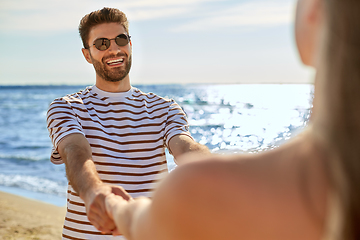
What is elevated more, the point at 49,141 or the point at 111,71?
the point at 111,71

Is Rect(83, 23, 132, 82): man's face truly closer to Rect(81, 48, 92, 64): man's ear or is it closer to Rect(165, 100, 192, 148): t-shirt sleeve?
Rect(81, 48, 92, 64): man's ear

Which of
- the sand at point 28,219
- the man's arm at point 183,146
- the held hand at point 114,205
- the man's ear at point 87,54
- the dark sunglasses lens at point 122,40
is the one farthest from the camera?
the sand at point 28,219

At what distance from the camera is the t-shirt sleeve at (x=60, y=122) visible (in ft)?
8.50

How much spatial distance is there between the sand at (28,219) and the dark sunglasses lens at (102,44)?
15.2ft

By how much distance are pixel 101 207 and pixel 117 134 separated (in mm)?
1242

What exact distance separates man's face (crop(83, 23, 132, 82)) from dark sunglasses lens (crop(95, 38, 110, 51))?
0.03 metres

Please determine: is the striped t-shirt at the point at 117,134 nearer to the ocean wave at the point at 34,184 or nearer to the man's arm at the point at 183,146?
the man's arm at the point at 183,146

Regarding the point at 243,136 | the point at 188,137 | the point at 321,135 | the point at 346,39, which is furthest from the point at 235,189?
the point at 243,136

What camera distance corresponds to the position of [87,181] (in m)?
2.07

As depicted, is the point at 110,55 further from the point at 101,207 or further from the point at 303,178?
the point at 303,178

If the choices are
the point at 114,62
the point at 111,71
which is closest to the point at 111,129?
the point at 111,71

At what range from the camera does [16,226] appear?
6914 mm

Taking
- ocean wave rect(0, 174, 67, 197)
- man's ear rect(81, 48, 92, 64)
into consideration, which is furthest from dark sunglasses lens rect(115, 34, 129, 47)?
ocean wave rect(0, 174, 67, 197)

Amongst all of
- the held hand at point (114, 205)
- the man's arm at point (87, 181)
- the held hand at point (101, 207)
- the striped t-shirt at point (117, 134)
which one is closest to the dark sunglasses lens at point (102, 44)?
the striped t-shirt at point (117, 134)
